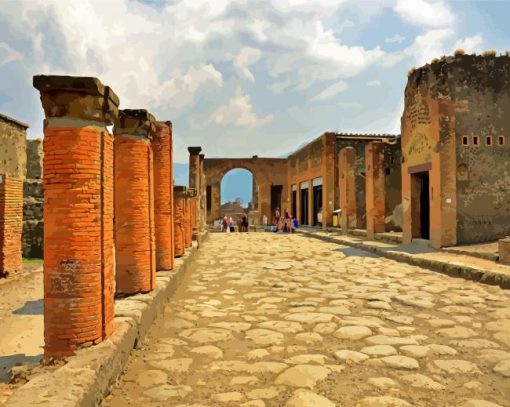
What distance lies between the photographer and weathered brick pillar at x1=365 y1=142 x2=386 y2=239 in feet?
50.2

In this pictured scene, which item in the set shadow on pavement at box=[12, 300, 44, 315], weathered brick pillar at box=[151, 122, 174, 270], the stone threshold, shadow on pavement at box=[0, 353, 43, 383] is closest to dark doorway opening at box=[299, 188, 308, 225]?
weathered brick pillar at box=[151, 122, 174, 270]

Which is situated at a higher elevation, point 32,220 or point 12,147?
point 12,147

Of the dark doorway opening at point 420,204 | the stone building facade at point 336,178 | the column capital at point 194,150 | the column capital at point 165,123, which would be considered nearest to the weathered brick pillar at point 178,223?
the column capital at point 165,123

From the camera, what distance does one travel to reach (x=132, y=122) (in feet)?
15.9

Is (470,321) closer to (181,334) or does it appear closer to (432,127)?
(181,334)

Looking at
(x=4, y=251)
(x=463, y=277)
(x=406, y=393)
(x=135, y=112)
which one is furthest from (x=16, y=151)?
(x=406, y=393)

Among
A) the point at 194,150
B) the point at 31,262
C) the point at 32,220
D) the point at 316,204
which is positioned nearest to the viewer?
the point at 31,262

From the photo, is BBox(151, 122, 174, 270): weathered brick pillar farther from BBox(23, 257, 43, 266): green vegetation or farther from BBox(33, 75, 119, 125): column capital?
BBox(23, 257, 43, 266): green vegetation

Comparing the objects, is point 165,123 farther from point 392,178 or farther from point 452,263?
point 392,178

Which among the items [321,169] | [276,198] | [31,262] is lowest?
[31,262]

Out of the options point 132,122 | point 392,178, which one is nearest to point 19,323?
point 132,122

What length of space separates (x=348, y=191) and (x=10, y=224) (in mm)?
13365

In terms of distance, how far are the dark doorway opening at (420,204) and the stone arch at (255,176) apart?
71.4 ft

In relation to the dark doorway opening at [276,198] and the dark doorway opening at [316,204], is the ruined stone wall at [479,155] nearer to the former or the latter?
the dark doorway opening at [316,204]
